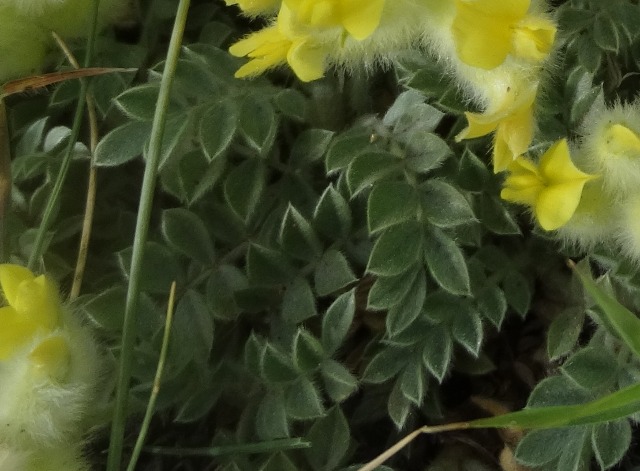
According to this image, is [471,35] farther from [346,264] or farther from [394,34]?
[346,264]

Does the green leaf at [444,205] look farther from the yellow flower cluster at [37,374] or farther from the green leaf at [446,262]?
the yellow flower cluster at [37,374]

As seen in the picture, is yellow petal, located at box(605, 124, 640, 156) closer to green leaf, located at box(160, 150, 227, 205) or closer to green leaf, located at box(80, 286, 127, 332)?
green leaf, located at box(160, 150, 227, 205)

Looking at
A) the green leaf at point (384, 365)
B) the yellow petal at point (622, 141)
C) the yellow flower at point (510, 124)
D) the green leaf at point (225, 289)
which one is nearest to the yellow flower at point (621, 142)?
the yellow petal at point (622, 141)

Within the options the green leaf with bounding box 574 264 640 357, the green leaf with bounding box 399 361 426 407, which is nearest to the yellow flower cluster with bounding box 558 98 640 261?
the green leaf with bounding box 574 264 640 357

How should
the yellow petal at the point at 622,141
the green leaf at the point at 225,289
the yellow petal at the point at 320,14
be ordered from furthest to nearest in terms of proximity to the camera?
1. the green leaf at the point at 225,289
2. the yellow petal at the point at 622,141
3. the yellow petal at the point at 320,14

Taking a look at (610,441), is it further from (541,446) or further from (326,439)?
(326,439)

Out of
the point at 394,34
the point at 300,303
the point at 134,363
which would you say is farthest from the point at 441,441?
the point at 394,34
